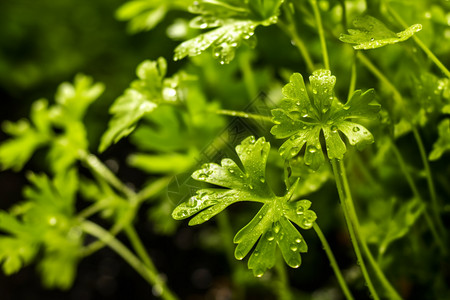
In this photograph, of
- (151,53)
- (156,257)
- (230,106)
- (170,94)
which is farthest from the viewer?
(151,53)

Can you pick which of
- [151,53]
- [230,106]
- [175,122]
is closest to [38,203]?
[175,122]

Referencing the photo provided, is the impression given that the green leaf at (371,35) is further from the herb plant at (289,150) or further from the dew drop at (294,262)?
the dew drop at (294,262)

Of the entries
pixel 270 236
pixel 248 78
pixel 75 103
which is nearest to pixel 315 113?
pixel 270 236

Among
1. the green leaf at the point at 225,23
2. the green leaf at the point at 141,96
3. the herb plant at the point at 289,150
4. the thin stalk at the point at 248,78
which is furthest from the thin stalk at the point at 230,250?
the green leaf at the point at 225,23

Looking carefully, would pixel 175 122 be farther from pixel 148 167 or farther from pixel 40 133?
pixel 40 133

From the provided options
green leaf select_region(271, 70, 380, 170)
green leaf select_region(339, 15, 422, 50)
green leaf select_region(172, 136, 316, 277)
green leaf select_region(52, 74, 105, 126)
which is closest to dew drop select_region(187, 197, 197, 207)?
green leaf select_region(172, 136, 316, 277)

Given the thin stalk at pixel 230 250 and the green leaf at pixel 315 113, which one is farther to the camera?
the thin stalk at pixel 230 250
